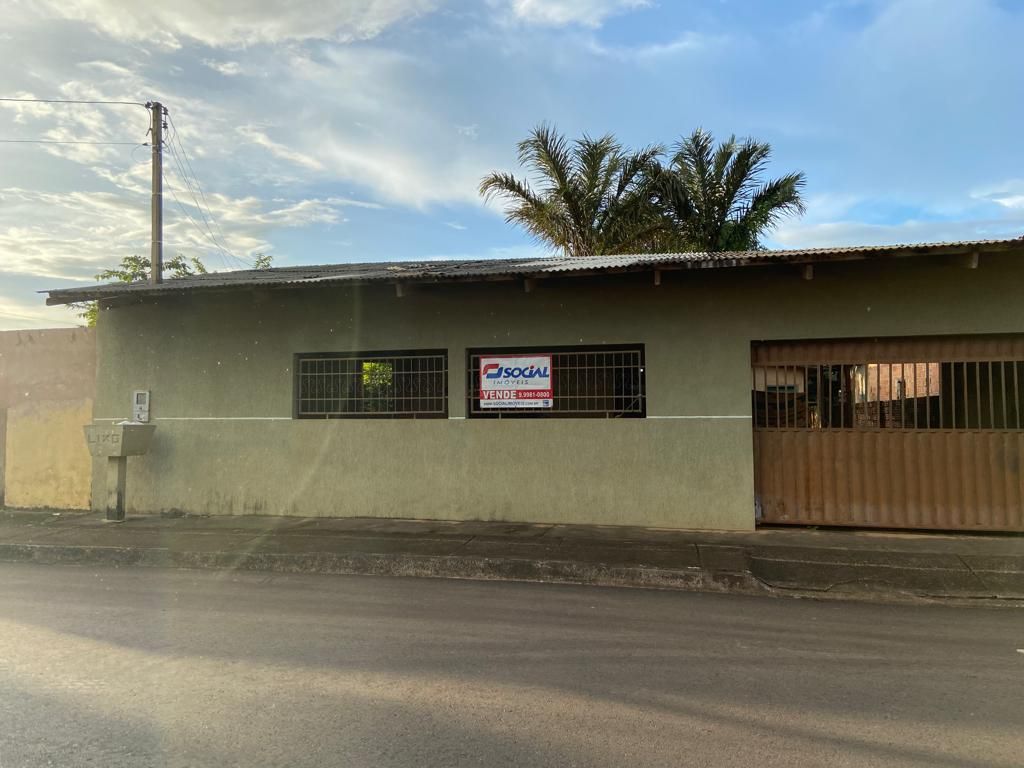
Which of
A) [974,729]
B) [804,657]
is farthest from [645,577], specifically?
[974,729]

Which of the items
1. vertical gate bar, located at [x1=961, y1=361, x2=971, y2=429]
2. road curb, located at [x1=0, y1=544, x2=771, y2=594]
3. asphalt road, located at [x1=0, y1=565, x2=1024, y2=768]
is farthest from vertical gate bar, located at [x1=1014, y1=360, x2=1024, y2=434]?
road curb, located at [x1=0, y1=544, x2=771, y2=594]

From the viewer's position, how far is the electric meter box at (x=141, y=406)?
396 inches

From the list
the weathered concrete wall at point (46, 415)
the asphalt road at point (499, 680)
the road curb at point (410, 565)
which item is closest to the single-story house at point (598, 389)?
the weathered concrete wall at point (46, 415)

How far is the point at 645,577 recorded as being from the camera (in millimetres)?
6633

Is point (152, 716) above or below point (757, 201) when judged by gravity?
below

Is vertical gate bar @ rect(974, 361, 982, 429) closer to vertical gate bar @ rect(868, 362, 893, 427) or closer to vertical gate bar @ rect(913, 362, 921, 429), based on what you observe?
vertical gate bar @ rect(913, 362, 921, 429)

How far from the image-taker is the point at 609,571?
674 centimetres

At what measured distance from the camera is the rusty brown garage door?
7887 millimetres

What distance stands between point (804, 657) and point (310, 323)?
7.42 metres

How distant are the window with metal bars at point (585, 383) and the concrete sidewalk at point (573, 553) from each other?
145cm

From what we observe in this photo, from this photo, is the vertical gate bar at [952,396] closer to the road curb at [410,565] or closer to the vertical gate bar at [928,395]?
the vertical gate bar at [928,395]

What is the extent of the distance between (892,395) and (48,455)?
1173 centimetres

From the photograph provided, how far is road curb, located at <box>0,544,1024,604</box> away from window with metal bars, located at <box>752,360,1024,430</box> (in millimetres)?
2157

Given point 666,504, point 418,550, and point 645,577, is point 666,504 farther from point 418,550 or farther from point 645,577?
point 418,550
